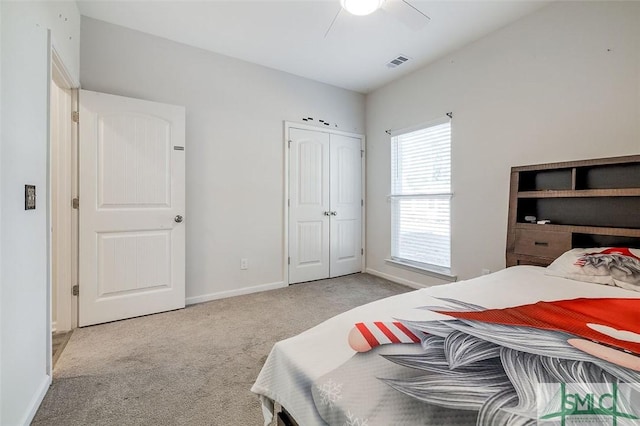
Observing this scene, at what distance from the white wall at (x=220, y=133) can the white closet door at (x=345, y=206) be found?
2.61 feet

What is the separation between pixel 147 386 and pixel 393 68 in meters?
3.96

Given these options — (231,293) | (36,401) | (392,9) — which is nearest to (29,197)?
(36,401)

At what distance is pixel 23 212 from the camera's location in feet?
Answer: 4.72

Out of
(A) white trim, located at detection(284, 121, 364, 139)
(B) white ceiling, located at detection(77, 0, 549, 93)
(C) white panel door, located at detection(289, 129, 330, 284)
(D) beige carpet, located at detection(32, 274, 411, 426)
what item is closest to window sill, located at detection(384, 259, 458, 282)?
(D) beige carpet, located at detection(32, 274, 411, 426)

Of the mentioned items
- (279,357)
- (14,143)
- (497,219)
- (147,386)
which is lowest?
(147,386)

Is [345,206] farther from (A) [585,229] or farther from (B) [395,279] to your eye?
(A) [585,229]

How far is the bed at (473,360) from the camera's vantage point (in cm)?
60

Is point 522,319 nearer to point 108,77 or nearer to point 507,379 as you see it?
point 507,379

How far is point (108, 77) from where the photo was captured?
2721 millimetres

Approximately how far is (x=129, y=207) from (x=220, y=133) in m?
1.23

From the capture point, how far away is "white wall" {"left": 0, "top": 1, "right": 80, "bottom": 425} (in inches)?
49.3

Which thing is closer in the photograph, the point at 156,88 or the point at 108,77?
the point at 108,77

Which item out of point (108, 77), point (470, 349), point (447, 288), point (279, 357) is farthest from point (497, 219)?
point (108, 77)

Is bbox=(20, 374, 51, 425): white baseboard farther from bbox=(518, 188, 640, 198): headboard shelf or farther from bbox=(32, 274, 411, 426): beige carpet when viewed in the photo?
bbox=(518, 188, 640, 198): headboard shelf
